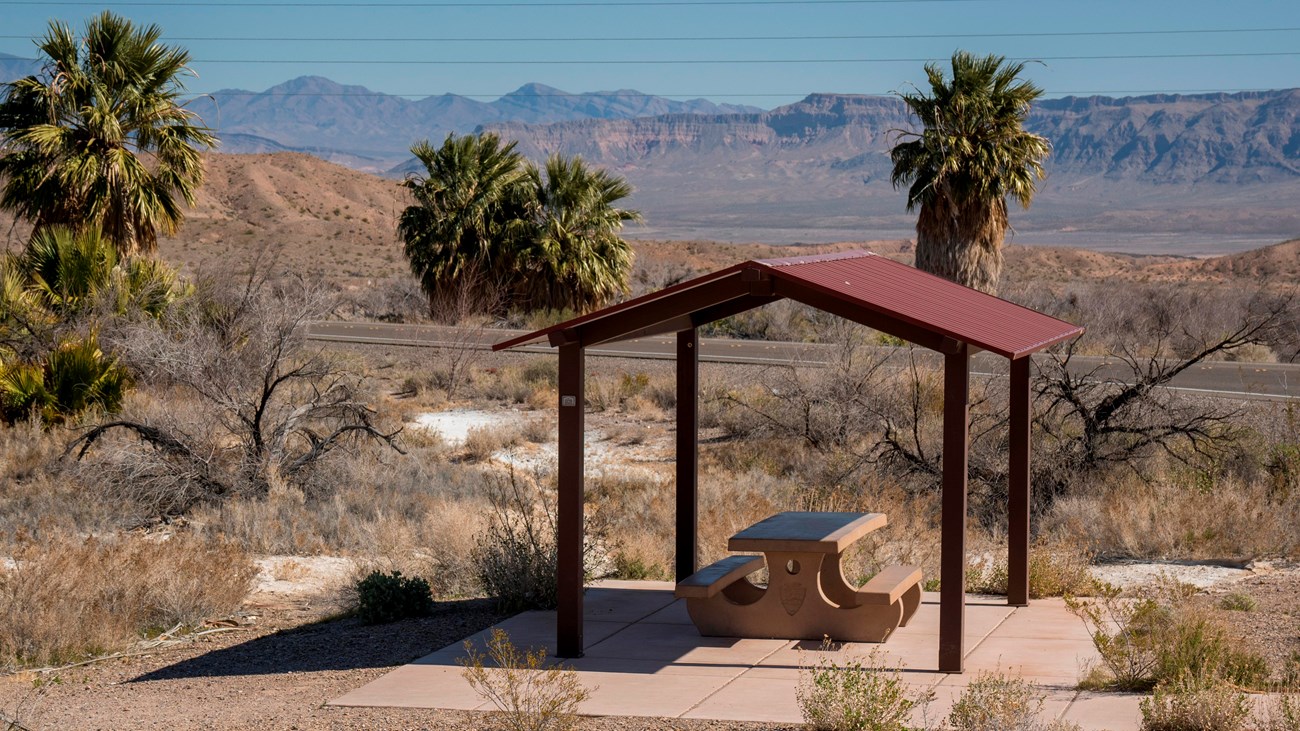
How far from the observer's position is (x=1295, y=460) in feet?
43.1

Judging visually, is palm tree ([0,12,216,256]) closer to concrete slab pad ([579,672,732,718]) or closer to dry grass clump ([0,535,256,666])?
dry grass clump ([0,535,256,666])

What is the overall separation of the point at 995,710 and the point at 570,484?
9.44 ft

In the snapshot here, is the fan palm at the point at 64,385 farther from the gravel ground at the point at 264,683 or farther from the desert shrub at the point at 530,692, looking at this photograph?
the desert shrub at the point at 530,692

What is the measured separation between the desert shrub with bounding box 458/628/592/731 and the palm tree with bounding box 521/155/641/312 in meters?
23.7

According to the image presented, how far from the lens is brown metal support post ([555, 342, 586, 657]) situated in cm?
798

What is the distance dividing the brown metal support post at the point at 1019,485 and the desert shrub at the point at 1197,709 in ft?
9.31

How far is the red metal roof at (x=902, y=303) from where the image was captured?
7.36m

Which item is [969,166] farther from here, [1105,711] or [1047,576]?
[1105,711]

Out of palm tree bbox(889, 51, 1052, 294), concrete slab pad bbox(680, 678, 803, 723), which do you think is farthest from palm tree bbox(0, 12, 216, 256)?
concrete slab pad bbox(680, 678, 803, 723)

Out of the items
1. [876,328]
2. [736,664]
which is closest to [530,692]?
[736,664]

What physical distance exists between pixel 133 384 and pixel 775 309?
742 inches

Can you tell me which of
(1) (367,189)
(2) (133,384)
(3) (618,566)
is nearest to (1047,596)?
(3) (618,566)

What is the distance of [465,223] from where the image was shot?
31.7 meters

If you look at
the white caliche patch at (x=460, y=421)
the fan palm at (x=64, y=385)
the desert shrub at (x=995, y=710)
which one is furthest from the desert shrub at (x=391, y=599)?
the white caliche patch at (x=460, y=421)
